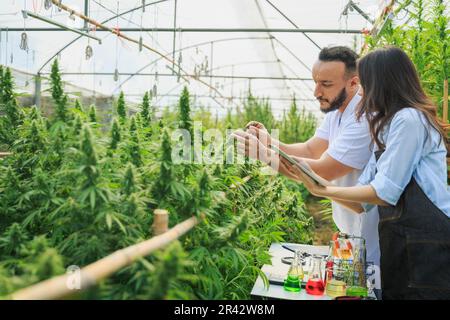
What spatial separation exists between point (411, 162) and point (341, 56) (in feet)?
3.04

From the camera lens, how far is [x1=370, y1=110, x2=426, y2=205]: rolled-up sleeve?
1.80m

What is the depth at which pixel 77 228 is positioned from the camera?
1438 mm

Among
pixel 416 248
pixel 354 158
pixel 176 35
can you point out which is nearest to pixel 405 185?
pixel 416 248

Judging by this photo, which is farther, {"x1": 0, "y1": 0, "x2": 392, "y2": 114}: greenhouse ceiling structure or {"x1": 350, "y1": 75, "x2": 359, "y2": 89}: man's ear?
{"x1": 0, "y1": 0, "x2": 392, "y2": 114}: greenhouse ceiling structure

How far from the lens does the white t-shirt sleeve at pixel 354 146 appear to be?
2340 mm

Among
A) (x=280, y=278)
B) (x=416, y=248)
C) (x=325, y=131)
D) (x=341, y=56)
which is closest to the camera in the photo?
(x=416, y=248)

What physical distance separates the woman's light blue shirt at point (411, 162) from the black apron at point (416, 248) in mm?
41

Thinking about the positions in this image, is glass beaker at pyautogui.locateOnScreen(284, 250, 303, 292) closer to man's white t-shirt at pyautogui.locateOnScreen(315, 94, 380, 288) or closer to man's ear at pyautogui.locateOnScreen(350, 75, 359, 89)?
man's white t-shirt at pyautogui.locateOnScreen(315, 94, 380, 288)

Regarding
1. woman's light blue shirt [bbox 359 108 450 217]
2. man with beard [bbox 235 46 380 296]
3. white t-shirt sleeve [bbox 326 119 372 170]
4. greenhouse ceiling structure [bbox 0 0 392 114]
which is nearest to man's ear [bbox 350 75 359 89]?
man with beard [bbox 235 46 380 296]

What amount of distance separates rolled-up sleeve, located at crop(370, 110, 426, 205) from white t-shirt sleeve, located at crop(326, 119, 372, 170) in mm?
499

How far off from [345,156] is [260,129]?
0.47 m

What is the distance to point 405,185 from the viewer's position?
1.82 m

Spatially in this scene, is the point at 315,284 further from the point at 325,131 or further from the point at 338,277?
the point at 325,131

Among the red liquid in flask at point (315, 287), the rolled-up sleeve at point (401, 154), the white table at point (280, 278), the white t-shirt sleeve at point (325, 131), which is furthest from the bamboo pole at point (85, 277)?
the white t-shirt sleeve at point (325, 131)
